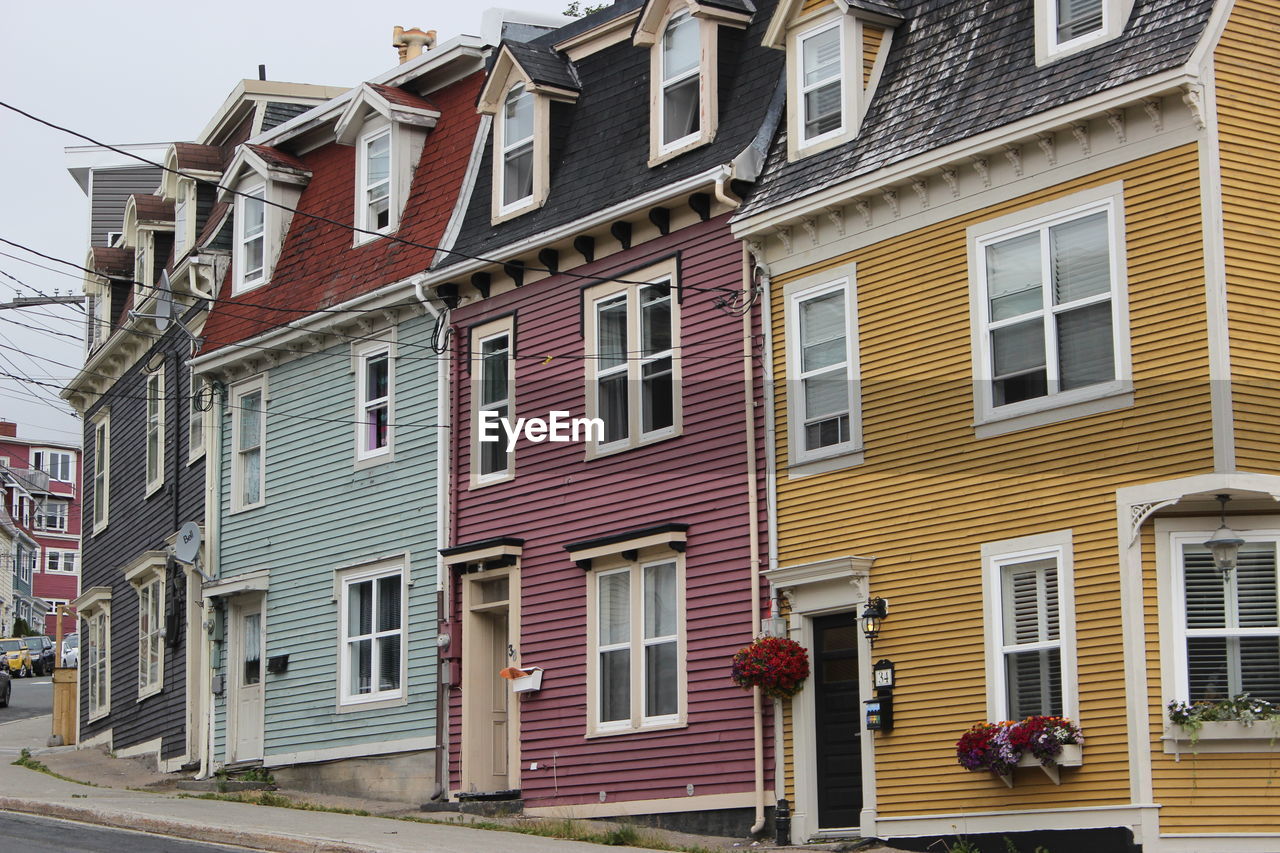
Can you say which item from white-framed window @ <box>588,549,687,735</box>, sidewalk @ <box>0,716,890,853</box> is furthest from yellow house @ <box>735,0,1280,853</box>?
sidewalk @ <box>0,716,890,853</box>

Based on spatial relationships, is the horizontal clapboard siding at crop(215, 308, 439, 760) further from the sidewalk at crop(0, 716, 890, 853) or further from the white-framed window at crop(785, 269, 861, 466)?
the white-framed window at crop(785, 269, 861, 466)

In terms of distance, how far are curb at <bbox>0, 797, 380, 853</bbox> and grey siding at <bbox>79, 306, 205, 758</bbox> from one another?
7921 millimetres

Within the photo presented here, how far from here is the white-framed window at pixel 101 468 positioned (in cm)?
3688

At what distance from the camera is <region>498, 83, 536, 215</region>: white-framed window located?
2478cm

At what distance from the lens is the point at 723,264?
21.4 metres

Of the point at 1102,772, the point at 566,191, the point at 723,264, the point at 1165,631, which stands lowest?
the point at 1102,772

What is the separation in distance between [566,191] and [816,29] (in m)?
4.56

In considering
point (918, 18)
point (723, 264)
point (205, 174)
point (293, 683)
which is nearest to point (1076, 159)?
point (918, 18)

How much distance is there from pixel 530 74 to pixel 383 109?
138 inches

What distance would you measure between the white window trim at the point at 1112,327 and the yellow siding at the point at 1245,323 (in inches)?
38.6

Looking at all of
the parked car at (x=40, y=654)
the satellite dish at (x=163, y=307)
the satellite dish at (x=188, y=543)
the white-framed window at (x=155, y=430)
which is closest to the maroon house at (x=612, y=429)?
the satellite dish at (x=188, y=543)

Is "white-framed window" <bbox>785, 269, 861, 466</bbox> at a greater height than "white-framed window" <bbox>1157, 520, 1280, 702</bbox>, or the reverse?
"white-framed window" <bbox>785, 269, 861, 466</bbox>

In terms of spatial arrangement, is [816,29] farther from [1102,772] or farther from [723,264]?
[1102,772]

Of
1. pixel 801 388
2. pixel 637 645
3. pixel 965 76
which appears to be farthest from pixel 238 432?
pixel 965 76
